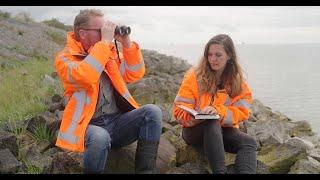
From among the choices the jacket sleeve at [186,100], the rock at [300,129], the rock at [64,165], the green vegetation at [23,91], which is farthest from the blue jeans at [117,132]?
the rock at [300,129]

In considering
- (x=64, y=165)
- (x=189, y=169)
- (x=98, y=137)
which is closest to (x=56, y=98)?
(x=64, y=165)

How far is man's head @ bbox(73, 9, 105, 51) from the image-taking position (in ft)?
14.5

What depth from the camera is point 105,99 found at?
14.6 feet

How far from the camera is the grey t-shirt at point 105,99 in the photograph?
444 cm

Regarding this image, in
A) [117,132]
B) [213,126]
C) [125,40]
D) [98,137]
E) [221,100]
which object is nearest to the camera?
[98,137]

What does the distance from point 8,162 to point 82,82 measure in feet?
4.31

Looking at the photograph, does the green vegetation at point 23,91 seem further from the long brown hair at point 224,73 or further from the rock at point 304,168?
the rock at point 304,168

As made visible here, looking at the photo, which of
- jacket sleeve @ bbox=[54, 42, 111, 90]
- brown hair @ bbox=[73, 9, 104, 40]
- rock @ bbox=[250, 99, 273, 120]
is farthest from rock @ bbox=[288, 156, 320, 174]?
rock @ bbox=[250, 99, 273, 120]

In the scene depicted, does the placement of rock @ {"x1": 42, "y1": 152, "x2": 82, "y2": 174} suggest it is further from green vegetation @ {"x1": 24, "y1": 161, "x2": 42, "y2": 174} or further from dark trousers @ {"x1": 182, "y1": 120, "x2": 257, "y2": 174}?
dark trousers @ {"x1": 182, "y1": 120, "x2": 257, "y2": 174}

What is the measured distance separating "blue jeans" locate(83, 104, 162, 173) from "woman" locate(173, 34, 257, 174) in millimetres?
350

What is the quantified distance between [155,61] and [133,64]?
8586 mm

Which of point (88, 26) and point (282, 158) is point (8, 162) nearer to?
point (88, 26)
